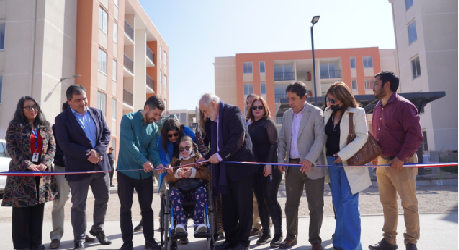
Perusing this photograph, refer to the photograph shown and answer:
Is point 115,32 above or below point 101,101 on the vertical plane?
above

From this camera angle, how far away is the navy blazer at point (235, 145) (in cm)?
473

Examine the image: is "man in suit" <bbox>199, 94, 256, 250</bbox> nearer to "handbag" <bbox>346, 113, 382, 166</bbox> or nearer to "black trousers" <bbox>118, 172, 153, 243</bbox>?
"black trousers" <bbox>118, 172, 153, 243</bbox>

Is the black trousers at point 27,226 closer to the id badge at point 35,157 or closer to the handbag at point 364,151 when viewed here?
the id badge at point 35,157

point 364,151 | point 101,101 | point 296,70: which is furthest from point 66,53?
point 296,70

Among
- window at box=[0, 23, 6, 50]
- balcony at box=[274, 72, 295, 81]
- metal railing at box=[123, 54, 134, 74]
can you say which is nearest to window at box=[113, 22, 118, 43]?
metal railing at box=[123, 54, 134, 74]

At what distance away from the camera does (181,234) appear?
14.3ft

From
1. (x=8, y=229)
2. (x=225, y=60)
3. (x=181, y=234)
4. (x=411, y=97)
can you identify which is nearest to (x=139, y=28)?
(x=225, y=60)

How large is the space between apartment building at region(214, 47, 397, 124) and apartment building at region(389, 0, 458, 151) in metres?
20.8

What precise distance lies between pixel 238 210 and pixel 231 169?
579 millimetres

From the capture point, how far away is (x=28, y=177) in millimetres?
4824

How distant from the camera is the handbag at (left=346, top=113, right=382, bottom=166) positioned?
4.34 m

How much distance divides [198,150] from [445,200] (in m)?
7.55

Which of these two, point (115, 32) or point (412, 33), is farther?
point (412, 33)

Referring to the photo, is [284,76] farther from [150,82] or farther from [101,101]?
[101,101]
